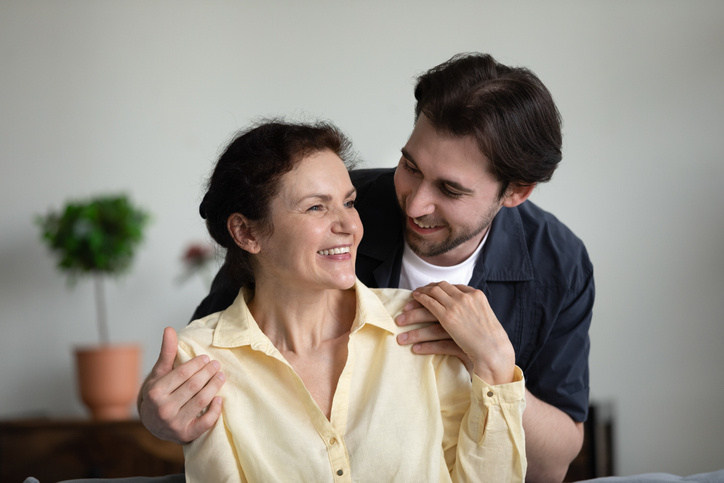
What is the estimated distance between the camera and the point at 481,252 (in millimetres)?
1902

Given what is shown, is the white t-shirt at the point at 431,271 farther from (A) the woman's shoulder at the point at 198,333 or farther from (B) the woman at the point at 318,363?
(A) the woman's shoulder at the point at 198,333

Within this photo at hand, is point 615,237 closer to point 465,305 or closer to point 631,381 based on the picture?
point 631,381

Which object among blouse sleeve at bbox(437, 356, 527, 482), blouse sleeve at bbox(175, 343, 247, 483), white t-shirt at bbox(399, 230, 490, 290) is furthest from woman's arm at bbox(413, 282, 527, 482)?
blouse sleeve at bbox(175, 343, 247, 483)

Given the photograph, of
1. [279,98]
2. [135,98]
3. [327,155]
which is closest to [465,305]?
[327,155]

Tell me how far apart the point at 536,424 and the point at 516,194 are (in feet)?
1.99

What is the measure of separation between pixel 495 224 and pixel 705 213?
1796 mm

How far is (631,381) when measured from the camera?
10.9 feet

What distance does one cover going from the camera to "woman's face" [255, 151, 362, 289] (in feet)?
4.94

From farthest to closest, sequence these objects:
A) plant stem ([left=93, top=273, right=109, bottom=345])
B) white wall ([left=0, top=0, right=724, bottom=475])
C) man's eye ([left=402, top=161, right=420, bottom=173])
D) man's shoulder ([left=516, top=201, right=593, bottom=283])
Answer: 1. plant stem ([left=93, top=273, right=109, bottom=345])
2. white wall ([left=0, top=0, right=724, bottom=475])
3. man's shoulder ([left=516, top=201, right=593, bottom=283])
4. man's eye ([left=402, top=161, right=420, bottom=173])

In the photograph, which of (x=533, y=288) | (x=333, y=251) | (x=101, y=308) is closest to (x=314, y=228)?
(x=333, y=251)

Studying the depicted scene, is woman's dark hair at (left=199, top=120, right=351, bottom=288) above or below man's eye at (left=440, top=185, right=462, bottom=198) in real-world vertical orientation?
above

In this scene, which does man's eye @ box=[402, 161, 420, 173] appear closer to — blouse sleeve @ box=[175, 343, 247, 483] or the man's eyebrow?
the man's eyebrow

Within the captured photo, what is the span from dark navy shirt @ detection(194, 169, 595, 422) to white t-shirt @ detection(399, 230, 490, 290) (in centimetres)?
3

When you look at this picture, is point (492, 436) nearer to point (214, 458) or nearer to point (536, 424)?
point (536, 424)
